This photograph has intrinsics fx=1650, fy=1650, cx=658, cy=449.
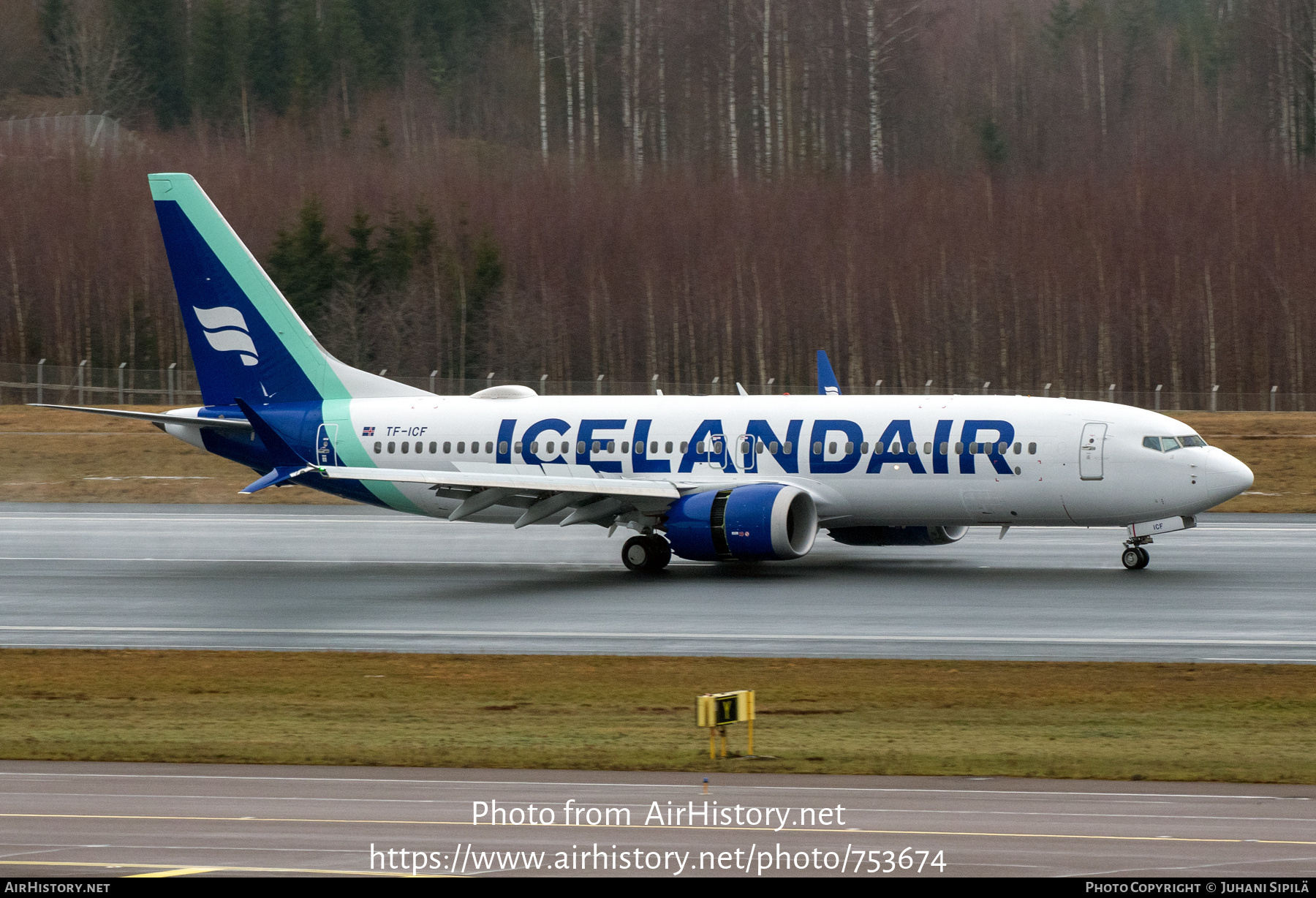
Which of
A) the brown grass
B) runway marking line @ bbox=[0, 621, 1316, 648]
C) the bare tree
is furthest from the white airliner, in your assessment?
the bare tree

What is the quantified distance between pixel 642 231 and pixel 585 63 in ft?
73.0

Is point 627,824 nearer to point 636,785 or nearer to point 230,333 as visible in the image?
point 636,785

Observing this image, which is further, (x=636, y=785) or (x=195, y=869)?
(x=636, y=785)

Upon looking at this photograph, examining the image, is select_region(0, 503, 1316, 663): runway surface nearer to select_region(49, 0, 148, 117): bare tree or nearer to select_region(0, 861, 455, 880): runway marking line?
select_region(0, 861, 455, 880): runway marking line

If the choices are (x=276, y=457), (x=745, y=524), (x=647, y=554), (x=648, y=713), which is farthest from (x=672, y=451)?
(x=648, y=713)

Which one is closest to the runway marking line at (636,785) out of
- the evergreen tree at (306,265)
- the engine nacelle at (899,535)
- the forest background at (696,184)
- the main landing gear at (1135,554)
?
the main landing gear at (1135,554)

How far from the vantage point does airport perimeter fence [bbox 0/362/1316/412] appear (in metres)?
80.4

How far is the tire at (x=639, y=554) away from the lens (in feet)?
122

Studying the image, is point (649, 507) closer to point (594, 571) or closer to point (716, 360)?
point (594, 571)

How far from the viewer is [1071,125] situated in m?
114

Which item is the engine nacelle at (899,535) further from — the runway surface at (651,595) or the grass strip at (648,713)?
the grass strip at (648,713)

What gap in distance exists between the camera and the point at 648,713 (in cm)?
2120

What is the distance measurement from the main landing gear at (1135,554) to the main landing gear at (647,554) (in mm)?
9960

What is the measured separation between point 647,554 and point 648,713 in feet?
52.7
